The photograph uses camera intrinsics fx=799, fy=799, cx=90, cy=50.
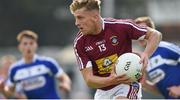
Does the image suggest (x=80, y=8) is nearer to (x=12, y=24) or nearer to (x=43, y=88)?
(x=43, y=88)

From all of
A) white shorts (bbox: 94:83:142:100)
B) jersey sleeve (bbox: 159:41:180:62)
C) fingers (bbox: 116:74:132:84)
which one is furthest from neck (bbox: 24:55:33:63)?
fingers (bbox: 116:74:132:84)

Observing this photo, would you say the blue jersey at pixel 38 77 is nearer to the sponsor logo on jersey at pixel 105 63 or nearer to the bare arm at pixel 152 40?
the sponsor logo on jersey at pixel 105 63

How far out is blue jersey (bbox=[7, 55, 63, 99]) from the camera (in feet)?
47.4

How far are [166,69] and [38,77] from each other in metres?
2.92

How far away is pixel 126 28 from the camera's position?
32.8 feet

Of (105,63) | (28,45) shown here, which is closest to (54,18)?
(28,45)

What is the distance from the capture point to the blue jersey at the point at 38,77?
47.4ft

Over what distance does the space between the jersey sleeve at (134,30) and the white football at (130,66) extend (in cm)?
43

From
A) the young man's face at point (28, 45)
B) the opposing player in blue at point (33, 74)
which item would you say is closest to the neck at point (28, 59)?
the opposing player in blue at point (33, 74)

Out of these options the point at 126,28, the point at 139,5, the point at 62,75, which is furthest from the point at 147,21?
the point at 139,5

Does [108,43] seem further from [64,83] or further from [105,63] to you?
[64,83]

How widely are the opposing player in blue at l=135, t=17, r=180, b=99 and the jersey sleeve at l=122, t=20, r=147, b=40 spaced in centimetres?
240

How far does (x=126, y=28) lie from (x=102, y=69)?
0.60 meters

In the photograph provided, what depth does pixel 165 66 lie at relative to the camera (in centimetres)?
1254
